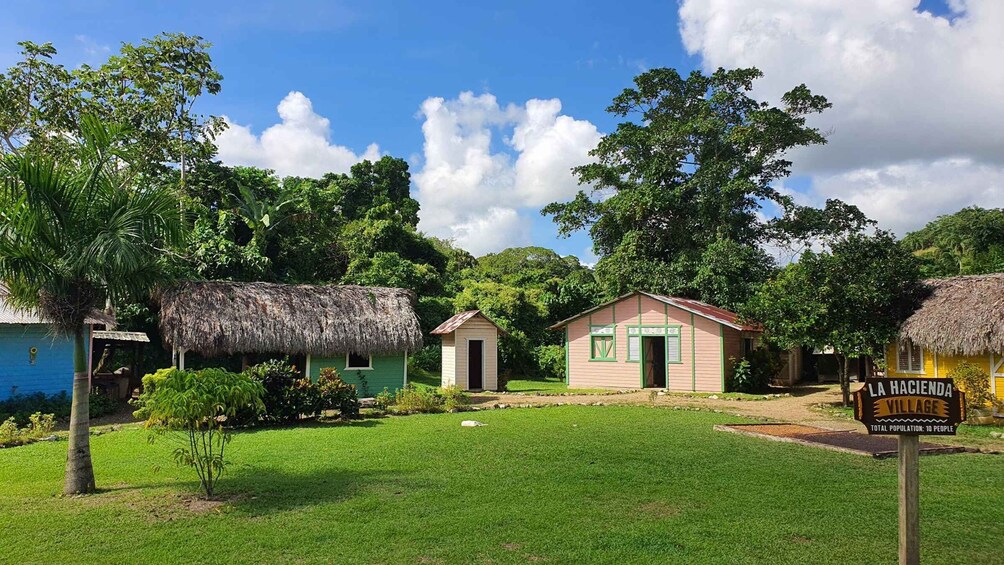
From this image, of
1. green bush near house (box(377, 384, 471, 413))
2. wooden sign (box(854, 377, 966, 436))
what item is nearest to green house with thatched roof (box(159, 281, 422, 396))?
green bush near house (box(377, 384, 471, 413))

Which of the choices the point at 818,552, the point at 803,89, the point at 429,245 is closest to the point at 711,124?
the point at 803,89

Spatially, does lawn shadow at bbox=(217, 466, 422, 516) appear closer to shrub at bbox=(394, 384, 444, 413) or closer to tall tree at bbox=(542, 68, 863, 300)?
shrub at bbox=(394, 384, 444, 413)

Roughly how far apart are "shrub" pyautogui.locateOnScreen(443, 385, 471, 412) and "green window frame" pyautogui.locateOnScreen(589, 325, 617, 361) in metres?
7.27

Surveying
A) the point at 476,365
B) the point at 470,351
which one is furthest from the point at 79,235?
the point at 476,365

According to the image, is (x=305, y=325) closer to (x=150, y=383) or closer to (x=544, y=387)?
(x=544, y=387)

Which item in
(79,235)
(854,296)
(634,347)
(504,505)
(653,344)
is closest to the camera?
(504,505)

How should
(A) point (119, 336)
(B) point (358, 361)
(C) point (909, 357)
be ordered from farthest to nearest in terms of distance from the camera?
1. (B) point (358, 361)
2. (C) point (909, 357)
3. (A) point (119, 336)

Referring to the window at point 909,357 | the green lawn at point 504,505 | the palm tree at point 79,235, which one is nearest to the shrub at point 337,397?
the green lawn at point 504,505

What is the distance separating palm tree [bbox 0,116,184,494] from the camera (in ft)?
26.3

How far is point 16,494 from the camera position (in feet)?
27.1

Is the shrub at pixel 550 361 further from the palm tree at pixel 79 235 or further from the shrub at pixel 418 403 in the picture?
the palm tree at pixel 79 235

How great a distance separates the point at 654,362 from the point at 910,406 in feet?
73.7

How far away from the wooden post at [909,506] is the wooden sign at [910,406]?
0.18 m

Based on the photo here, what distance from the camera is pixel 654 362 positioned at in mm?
27188
